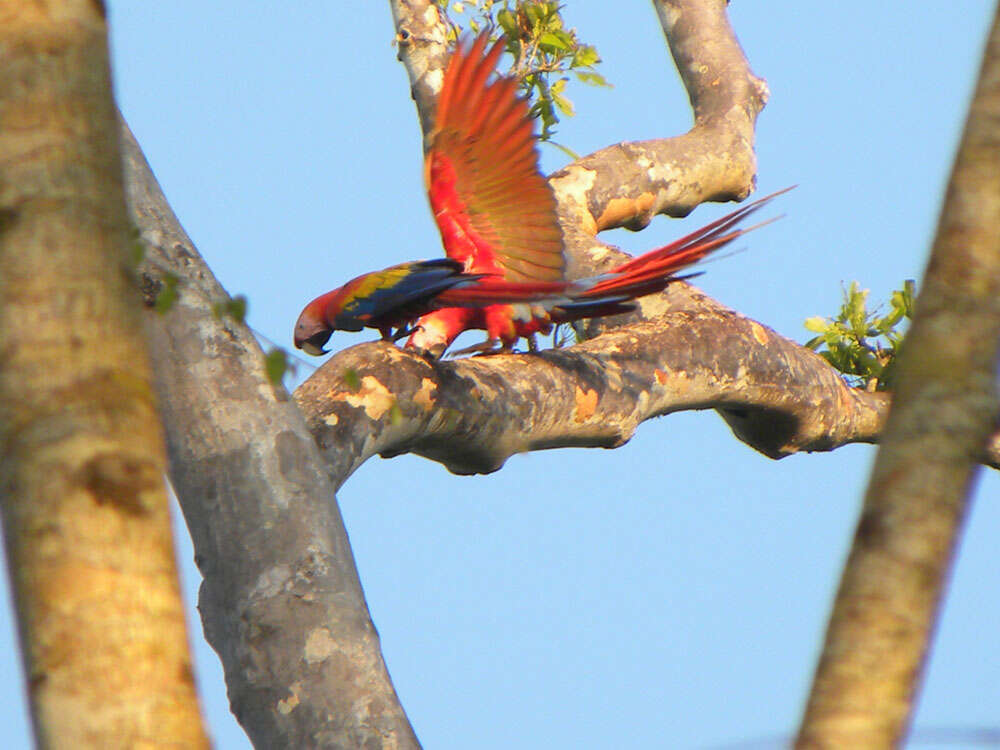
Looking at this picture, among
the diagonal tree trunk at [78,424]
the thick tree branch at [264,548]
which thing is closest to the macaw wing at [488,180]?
the thick tree branch at [264,548]

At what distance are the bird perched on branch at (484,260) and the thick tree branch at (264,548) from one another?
911mm

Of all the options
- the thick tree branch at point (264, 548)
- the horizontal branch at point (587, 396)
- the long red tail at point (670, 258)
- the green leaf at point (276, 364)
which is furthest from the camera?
the long red tail at point (670, 258)

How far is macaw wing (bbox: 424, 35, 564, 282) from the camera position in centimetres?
330

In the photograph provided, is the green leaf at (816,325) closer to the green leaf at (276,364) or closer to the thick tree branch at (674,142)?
the thick tree branch at (674,142)

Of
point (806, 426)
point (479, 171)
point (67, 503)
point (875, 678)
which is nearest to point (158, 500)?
point (67, 503)

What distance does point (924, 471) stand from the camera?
79 centimetres

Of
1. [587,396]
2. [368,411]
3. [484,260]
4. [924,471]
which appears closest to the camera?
[924,471]

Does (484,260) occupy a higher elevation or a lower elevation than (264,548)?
higher

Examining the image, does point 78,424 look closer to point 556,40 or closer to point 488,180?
point 488,180

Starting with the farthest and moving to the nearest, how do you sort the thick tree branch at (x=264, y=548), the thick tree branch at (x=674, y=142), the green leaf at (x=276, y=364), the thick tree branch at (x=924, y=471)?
1. the thick tree branch at (x=674, y=142)
2. the thick tree branch at (x=264, y=548)
3. the green leaf at (x=276, y=364)
4. the thick tree branch at (x=924, y=471)

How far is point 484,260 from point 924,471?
2581 millimetres

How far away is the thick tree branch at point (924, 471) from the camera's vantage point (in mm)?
753

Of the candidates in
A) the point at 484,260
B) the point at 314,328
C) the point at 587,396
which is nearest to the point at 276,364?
the point at 587,396

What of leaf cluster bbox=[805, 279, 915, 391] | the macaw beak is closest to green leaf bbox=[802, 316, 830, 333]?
leaf cluster bbox=[805, 279, 915, 391]
